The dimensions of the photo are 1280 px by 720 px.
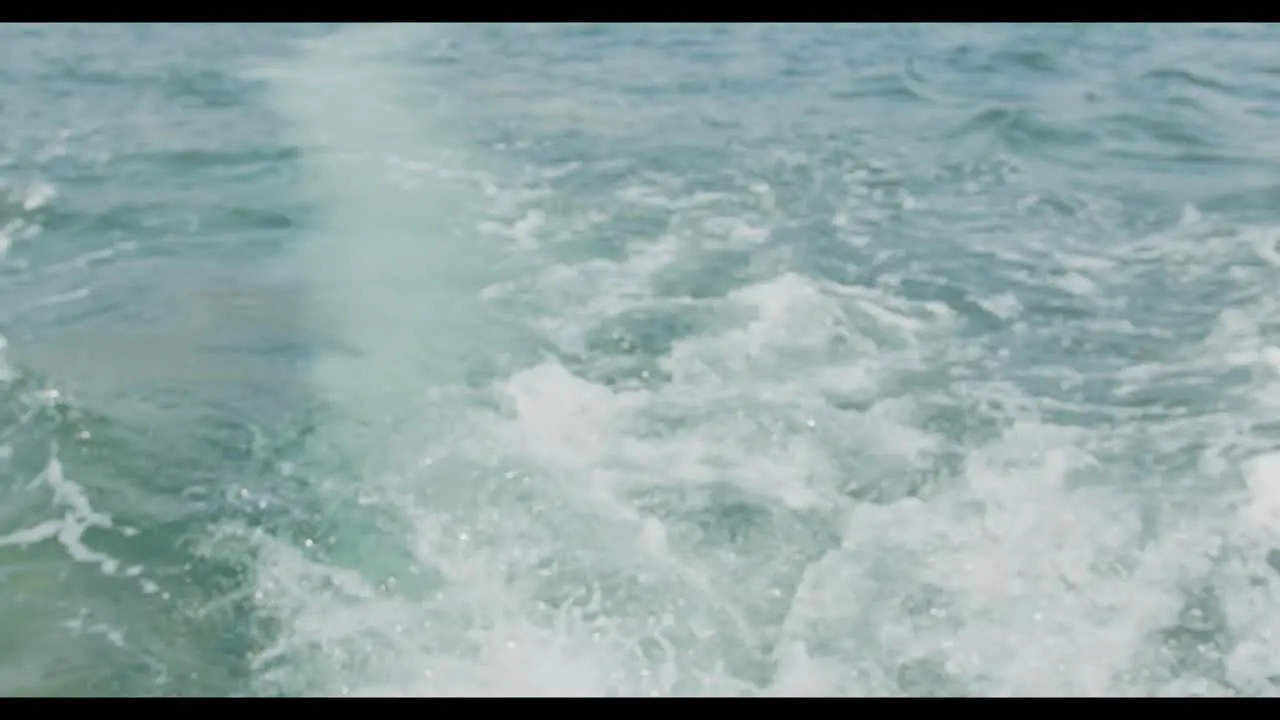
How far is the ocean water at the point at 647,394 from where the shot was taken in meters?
5.34

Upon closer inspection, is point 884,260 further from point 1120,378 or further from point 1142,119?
point 1142,119

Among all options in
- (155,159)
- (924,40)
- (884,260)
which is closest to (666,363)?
(884,260)

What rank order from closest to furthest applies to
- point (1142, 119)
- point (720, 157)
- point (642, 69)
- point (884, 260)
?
point (884, 260) → point (720, 157) → point (1142, 119) → point (642, 69)

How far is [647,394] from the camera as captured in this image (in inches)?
289

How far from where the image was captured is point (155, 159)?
11719 millimetres

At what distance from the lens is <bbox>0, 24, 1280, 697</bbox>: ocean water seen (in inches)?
210

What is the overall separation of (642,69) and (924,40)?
3.89 m

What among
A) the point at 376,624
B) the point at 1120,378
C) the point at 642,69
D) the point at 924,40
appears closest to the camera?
the point at 376,624

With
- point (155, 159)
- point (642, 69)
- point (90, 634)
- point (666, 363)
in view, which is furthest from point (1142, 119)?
point (90, 634)

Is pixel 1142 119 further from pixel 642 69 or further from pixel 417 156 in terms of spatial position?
pixel 417 156
